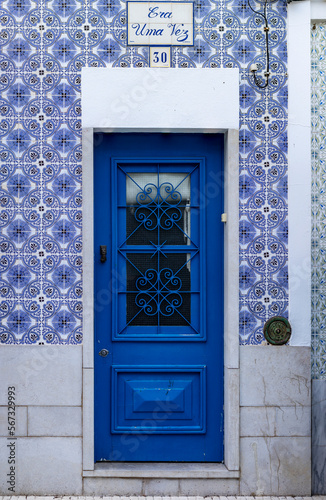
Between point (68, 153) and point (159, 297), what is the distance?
1279 mm

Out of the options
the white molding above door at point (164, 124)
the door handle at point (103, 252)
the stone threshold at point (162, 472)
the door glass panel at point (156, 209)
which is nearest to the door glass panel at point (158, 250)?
the door glass panel at point (156, 209)

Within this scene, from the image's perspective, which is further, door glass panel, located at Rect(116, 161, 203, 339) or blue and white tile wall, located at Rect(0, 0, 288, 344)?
door glass panel, located at Rect(116, 161, 203, 339)

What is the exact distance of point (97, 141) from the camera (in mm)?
4430

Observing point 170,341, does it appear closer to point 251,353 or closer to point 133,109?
point 251,353

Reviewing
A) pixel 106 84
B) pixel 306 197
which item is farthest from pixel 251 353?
pixel 106 84

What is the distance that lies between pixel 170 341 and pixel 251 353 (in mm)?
614

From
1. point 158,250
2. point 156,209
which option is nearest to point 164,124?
point 156,209

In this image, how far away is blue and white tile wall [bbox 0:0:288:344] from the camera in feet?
14.1

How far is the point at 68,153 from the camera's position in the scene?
14.1 ft

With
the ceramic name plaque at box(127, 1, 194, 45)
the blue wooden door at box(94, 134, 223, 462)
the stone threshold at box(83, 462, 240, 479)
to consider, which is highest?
the ceramic name plaque at box(127, 1, 194, 45)

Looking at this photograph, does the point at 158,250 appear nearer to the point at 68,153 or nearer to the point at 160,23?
the point at 68,153

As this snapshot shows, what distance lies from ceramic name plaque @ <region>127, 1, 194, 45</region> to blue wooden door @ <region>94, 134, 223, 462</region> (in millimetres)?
700

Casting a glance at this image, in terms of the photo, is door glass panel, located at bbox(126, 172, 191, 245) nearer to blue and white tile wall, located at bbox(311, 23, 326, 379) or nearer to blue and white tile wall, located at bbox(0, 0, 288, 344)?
blue and white tile wall, located at bbox(0, 0, 288, 344)

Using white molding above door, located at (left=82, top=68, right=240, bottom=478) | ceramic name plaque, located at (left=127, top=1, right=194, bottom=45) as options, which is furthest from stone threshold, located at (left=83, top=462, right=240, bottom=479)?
ceramic name plaque, located at (left=127, top=1, right=194, bottom=45)
